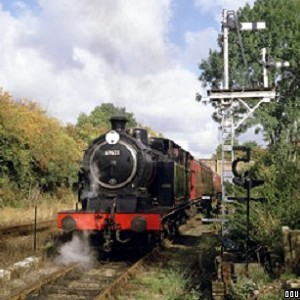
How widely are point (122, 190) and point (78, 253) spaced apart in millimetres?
1862

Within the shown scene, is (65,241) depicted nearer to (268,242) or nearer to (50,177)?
(268,242)

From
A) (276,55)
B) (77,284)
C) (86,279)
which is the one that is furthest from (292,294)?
(276,55)

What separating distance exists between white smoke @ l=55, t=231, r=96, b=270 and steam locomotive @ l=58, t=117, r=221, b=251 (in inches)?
19.6

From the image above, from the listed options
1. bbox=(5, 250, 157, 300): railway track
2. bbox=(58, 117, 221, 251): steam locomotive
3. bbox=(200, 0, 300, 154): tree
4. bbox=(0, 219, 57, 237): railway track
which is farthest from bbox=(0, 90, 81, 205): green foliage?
bbox=(5, 250, 157, 300): railway track

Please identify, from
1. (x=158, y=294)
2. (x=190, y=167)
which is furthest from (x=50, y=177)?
(x=158, y=294)

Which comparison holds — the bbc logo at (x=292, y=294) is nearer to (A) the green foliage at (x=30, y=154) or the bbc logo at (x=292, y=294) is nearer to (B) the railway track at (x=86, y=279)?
(B) the railway track at (x=86, y=279)

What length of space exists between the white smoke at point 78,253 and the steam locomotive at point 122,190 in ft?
1.63

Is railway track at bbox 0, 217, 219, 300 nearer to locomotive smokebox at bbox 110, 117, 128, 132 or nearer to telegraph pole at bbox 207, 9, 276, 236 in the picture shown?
telegraph pole at bbox 207, 9, 276, 236

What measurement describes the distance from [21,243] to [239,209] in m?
6.18

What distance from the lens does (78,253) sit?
39.5 feet

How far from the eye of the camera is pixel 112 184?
11.6m

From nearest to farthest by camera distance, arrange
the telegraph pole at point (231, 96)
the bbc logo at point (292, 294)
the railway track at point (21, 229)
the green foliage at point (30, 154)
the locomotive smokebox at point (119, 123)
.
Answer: the bbc logo at point (292, 294) → the telegraph pole at point (231, 96) → the locomotive smokebox at point (119, 123) → the railway track at point (21, 229) → the green foliage at point (30, 154)

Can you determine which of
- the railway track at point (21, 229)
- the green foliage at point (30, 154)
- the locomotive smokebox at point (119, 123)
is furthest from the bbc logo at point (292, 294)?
the green foliage at point (30, 154)

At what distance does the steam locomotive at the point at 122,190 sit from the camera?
36.0 feet
